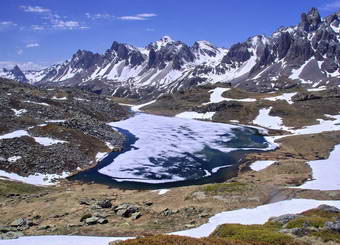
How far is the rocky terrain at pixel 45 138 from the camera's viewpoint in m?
82.4

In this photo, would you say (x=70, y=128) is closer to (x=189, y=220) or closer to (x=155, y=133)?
(x=155, y=133)

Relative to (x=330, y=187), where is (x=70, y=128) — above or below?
above

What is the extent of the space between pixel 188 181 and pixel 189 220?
122 ft

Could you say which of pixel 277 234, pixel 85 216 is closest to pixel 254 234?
pixel 277 234

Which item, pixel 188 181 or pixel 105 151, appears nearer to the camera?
pixel 188 181

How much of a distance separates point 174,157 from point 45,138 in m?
35.3

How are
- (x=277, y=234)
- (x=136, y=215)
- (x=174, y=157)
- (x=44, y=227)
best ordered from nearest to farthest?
(x=277, y=234), (x=44, y=227), (x=136, y=215), (x=174, y=157)

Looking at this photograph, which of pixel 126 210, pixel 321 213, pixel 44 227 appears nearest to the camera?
pixel 321 213

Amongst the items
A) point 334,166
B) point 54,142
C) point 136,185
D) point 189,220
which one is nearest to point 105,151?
point 54,142

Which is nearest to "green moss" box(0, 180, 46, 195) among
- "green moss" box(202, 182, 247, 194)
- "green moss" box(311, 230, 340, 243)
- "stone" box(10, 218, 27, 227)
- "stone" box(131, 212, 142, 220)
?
"stone" box(10, 218, 27, 227)

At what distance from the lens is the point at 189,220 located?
4012 centimetres

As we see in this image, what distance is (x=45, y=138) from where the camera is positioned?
322 feet

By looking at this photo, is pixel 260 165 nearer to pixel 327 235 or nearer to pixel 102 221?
pixel 102 221

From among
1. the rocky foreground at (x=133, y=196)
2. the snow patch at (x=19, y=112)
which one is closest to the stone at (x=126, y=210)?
the rocky foreground at (x=133, y=196)
